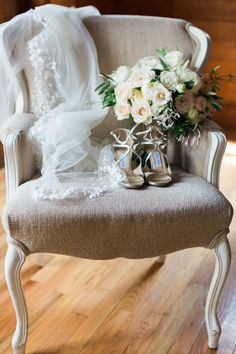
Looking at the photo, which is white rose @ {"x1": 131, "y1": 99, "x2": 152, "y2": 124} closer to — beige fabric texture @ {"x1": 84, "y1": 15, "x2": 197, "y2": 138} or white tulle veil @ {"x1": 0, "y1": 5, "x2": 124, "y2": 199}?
white tulle veil @ {"x1": 0, "y1": 5, "x2": 124, "y2": 199}

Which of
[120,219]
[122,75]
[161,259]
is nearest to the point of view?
[120,219]

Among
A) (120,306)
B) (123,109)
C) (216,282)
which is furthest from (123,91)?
(120,306)

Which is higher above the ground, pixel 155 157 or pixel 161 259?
pixel 155 157

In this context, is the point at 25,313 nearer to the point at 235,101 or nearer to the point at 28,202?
the point at 28,202

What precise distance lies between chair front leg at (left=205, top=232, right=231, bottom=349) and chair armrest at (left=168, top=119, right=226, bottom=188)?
0.76 feet

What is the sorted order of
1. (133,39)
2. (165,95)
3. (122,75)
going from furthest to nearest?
(133,39) < (122,75) < (165,95)

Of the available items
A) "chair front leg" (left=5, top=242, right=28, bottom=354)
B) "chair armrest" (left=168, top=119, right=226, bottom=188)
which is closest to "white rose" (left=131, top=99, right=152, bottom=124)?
"chair armrest" (left=168, top=119, right=226, bottom=188)

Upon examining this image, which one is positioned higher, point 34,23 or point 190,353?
point 34,23

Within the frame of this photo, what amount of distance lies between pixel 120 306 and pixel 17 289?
46cm

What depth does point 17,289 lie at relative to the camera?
146 cm

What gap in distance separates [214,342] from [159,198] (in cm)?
52

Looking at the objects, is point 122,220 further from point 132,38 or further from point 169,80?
point 132,38

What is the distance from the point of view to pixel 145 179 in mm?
1568

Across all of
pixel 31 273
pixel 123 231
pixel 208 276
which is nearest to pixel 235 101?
pixel 208 276
